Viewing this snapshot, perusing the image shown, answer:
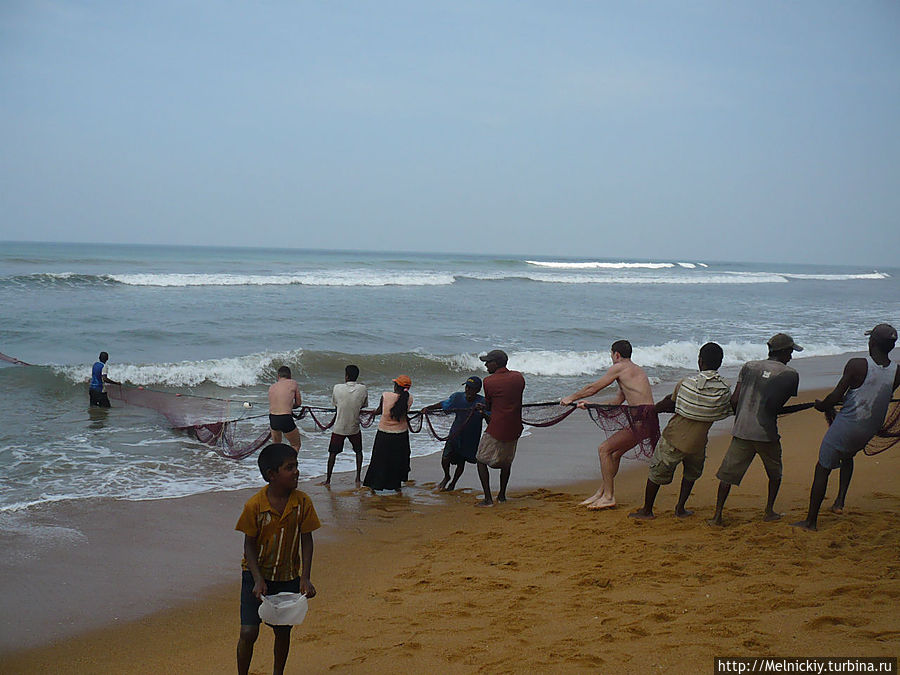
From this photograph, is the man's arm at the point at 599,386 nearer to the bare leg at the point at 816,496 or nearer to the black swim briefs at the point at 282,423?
the bare leg at the point at 816,496

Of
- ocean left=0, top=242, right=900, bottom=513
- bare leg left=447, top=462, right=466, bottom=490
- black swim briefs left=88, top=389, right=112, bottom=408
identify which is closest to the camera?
bare leg left=447, top=462, right=466, bottom=490

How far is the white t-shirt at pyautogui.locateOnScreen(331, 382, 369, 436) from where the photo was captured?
8.79 meters

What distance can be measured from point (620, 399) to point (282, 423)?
4222 millimetres

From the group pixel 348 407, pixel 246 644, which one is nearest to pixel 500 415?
pixel 348 407

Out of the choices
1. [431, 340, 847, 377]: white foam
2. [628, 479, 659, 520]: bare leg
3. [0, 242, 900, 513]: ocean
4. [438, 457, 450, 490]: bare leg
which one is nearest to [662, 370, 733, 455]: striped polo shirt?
[628, 479, 659, 520]: bare leg

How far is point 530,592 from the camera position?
4984 millimetres

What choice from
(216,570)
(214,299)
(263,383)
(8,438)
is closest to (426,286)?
(214,299)

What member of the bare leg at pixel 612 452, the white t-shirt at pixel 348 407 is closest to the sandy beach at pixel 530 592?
the bare leg at pixel 612 452

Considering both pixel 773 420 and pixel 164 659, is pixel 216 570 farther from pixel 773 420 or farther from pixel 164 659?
pixel 773 420

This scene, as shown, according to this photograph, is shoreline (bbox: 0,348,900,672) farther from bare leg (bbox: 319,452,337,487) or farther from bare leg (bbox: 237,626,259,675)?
bare leg (bbox: 237,626,259,675)

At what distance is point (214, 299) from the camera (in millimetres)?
31375

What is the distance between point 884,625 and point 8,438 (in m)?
10.9

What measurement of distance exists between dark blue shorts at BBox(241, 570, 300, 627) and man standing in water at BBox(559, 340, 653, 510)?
3.89m

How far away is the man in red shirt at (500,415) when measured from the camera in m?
7.57
